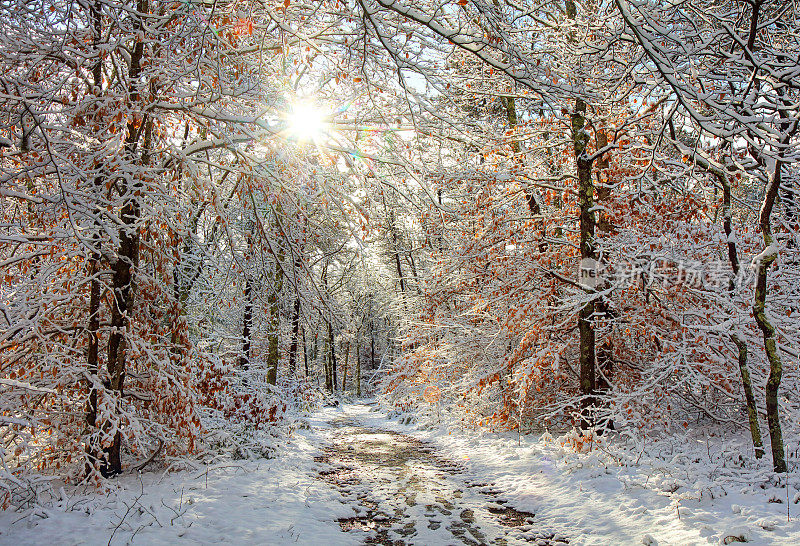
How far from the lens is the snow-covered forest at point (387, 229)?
4.39 meters

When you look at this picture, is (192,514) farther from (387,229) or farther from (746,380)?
(746,380)

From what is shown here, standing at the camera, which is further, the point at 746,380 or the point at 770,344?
the point at 746,380

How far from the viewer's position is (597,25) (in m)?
5.72

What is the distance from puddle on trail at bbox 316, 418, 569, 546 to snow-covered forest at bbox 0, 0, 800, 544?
0.34ft

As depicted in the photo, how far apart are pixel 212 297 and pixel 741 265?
880 centimetres

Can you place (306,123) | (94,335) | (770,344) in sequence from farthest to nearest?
(94,335), (770,344), (306,123)

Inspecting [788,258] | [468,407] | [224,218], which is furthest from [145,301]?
[788,258]

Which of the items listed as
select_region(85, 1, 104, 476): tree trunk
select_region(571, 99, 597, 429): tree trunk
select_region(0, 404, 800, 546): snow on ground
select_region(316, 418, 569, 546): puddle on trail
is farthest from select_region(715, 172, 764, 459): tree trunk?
select_region(85, 1, 104, 476): tree trunk

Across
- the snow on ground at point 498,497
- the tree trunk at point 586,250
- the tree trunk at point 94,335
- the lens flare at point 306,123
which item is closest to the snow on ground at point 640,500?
the snow on ground at point 498,497

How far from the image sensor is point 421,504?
6297 mm

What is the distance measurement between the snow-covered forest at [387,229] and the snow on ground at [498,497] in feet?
0.16

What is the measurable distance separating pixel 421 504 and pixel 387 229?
4.06 m

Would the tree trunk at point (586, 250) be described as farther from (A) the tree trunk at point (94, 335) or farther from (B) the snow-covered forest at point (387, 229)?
(A) the tree trunk at point (94, 335)

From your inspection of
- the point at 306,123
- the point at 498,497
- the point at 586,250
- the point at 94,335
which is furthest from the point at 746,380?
the point at 94,335
